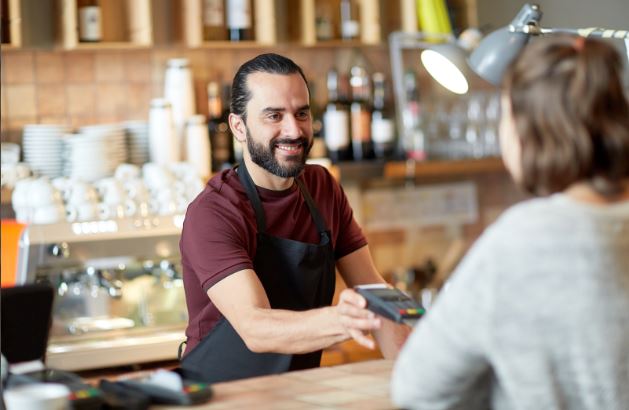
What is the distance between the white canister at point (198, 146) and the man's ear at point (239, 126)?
1.31 meters

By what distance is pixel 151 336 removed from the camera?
368 centimetres

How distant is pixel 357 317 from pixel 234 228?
500 mm

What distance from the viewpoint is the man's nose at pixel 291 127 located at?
250 centimetres

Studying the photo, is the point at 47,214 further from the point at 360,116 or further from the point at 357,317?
the point at 357,317

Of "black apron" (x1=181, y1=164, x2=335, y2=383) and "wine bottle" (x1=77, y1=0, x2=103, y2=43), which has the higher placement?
"wine bottle" (x1=77, y1=0, x2=103, y2=43)

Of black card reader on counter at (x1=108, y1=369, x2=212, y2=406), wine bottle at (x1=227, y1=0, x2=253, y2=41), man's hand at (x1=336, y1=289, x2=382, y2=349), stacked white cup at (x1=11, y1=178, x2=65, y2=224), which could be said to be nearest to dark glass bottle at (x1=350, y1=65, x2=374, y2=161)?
wine bottle at (x1=227, y1=0, x2=253, y2=41)

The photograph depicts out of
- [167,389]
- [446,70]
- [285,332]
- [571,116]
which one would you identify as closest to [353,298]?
[285,332]

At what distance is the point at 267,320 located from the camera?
86.7 inches

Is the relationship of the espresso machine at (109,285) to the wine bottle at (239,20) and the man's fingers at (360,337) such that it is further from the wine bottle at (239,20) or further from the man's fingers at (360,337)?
the man's fingers at (360,337)

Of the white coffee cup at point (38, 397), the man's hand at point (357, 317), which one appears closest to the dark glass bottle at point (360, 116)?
the man's hand at point (357, 317)

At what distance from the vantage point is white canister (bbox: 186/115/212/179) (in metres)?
3.94

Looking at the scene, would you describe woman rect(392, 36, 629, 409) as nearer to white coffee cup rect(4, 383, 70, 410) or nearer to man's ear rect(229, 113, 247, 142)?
white coffee cup rect(4, 383, 70, 410)

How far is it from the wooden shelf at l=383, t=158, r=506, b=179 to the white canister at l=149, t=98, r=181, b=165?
960mm

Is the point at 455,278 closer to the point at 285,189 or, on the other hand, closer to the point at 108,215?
the point at 285,189
